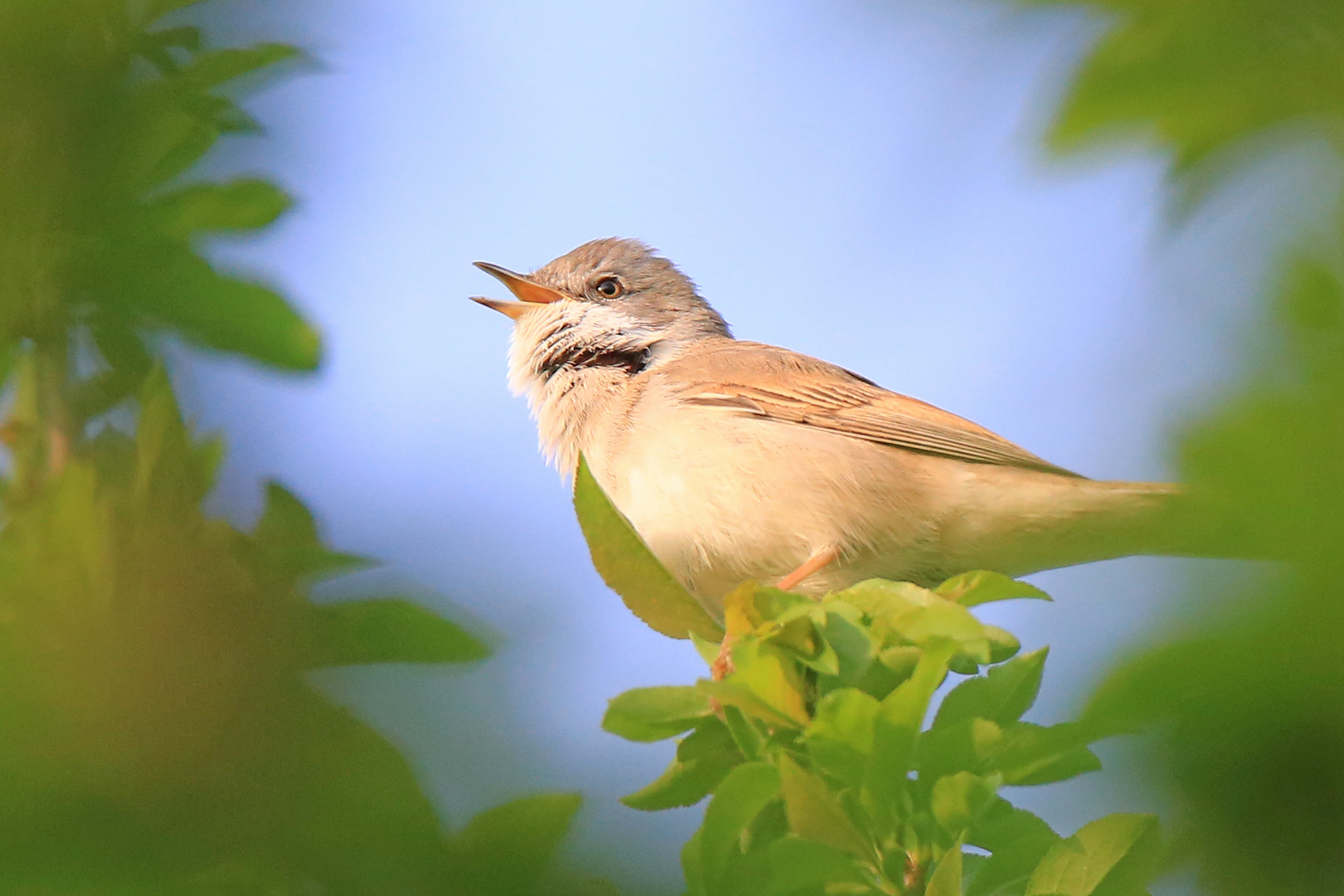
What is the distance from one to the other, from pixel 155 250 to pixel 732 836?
103cm

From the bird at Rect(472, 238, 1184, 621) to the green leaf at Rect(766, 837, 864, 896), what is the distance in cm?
256

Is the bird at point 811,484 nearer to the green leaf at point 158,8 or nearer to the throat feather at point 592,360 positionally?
the throat feather at point 592,360

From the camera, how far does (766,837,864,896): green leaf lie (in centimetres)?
142

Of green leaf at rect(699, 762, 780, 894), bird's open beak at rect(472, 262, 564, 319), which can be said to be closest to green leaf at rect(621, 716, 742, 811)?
green leaf at rect(699, 762, 780, 894)

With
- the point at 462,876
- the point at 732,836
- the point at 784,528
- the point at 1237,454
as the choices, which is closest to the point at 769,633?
the point at 732,836

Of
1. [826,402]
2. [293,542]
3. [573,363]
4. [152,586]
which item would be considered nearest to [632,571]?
[293,542]

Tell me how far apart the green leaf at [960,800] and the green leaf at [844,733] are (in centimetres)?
11

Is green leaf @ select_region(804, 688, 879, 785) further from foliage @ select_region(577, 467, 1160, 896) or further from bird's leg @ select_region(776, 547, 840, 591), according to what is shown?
bird's leg @ select_region(776, 547, 840, 591)

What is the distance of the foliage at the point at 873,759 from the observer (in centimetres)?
150

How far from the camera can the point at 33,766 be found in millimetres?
858

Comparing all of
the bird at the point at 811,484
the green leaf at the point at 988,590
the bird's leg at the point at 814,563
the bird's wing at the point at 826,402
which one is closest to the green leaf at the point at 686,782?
the green leaf at the point at 988,590

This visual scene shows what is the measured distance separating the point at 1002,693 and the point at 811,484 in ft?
8.56

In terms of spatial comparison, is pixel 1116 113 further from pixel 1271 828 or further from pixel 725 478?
pixel 725 478

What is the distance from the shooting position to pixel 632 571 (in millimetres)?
2301
